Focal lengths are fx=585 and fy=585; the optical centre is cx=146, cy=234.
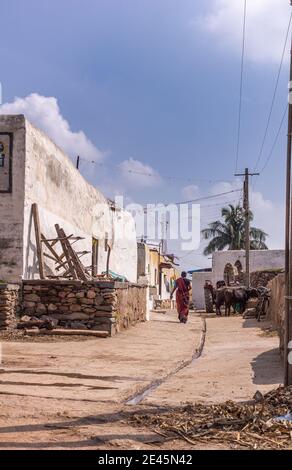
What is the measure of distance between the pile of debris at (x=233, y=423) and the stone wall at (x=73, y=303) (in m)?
7.37

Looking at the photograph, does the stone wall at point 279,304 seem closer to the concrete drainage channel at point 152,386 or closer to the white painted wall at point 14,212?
the concrete drainage channel at point 152,386

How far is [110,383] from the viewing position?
665 cm

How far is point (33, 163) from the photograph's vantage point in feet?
44.7

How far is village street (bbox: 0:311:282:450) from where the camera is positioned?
4.30 m

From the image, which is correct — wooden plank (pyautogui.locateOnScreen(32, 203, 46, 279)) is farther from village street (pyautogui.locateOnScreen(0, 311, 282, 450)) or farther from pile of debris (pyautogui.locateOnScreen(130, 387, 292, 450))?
pile of debris (pyautogui.locateOnScreen(130, 387, 292, 450))

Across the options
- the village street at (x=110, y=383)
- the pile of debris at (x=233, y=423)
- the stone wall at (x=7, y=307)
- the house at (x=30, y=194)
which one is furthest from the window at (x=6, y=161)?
the pile of debris at (x=233, y=423)

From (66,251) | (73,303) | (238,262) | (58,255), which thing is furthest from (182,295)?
(238,262)

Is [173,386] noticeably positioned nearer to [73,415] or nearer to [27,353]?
[73,415]

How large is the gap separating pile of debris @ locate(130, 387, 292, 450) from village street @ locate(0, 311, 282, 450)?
17cm

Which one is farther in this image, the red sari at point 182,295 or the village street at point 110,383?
the red sari at point 182,295

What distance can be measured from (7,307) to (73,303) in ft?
4.88

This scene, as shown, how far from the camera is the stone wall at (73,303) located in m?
12.4

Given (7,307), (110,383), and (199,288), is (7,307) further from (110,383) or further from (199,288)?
(199,288)

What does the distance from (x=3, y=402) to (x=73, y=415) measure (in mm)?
844
